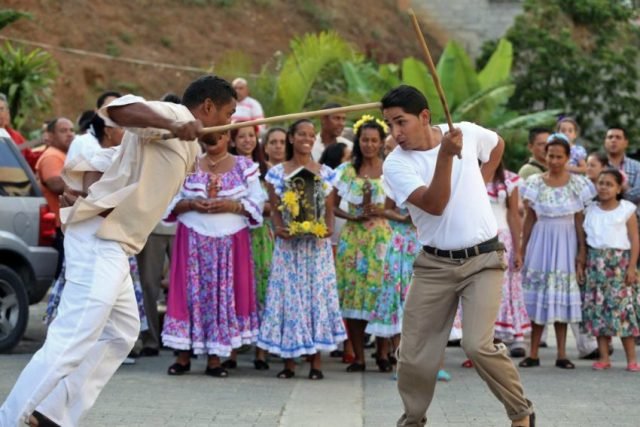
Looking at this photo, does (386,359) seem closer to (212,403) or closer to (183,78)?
(212,403)

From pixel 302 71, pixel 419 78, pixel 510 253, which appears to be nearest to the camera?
pixel 510 253

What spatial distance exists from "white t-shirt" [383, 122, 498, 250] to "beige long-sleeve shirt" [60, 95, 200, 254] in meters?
1.24

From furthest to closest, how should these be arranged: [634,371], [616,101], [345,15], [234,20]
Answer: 1. [345,15]
2. [234,20]
3. [616,101]
4. [634,371]

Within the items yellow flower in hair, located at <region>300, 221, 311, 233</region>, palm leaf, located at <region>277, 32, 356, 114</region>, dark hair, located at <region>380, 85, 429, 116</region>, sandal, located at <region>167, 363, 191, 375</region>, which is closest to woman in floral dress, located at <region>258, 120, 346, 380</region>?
yellow flower in hair, located at <region>300, 221, 311, 233</region>

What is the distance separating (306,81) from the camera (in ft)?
75.5

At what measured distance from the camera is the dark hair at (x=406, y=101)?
737 cm

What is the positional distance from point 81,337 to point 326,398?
133 inches

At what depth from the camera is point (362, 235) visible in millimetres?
11492

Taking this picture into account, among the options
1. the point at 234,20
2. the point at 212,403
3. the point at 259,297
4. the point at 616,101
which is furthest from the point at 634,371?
the point at 234,20

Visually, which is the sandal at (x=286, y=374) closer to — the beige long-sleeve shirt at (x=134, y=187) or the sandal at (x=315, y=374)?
the sandal at (x=315, y=374)

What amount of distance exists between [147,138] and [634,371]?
19.9ft

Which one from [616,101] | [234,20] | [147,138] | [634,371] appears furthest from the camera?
[234,20]

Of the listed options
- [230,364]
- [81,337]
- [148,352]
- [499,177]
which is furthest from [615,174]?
[81,337]

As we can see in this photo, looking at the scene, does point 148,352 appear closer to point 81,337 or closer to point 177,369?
point 177,369
